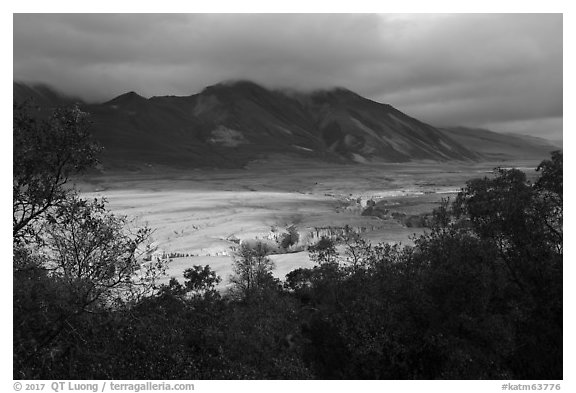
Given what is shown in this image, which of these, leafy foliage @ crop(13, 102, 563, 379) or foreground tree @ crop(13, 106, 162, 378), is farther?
leafy foliage @ crop(13, 102, 563, 379)

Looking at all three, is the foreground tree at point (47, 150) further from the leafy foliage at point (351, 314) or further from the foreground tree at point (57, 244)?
the leafy foliage at point (351, 314)

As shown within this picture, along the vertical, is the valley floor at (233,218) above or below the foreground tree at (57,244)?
below

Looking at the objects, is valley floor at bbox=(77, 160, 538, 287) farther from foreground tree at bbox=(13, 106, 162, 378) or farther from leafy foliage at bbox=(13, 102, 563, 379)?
foreground tree at bbox=(13, 106, 162, 378)

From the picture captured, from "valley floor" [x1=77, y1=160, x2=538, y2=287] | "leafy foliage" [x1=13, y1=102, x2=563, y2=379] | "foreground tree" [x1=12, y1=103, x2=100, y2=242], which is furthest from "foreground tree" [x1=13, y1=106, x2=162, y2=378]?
"valley floor" [x1=77, y1=160, x2=538, y2=287]

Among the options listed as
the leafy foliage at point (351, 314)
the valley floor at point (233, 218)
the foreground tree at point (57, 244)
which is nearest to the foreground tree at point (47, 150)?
the foreground tree at point (57, 244)

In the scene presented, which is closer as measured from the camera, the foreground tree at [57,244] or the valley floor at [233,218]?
the foreground tree at [57,244]

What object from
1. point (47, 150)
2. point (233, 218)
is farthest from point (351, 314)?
point (233, 218)

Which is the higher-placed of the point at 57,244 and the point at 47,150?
the point at 47,150

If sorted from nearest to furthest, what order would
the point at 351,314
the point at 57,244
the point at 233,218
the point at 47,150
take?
1. the point at 47,150
2. the point at 57,244
3. the point at 351,314
4. the point at 233,218

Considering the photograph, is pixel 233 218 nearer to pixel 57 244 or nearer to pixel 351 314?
pixel 351 314
